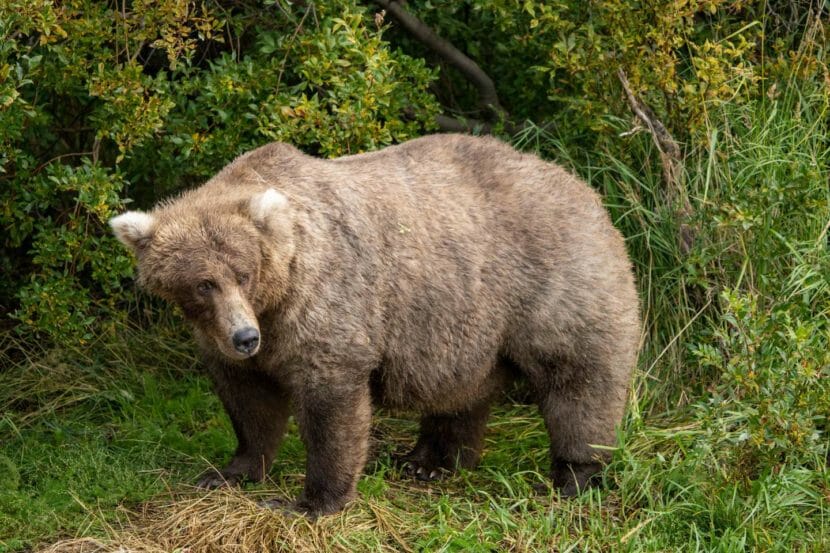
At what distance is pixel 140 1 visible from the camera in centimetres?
702

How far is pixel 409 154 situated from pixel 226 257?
149 centimetres

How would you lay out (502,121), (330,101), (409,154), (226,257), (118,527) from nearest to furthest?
(226,257) < (118,527) < (409,154) < (330,101) < (502,121)

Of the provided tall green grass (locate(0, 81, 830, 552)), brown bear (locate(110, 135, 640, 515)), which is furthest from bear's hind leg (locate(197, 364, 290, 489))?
tall green grass (locate(0, 81, 830, 552))

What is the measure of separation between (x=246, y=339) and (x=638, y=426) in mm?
2447

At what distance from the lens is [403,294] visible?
6578 millimetres

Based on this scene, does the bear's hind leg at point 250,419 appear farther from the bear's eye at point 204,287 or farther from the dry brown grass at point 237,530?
the bear's eye at point 204,287

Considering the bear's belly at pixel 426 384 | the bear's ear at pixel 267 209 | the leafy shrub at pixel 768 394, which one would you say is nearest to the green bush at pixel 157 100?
the bear's ear at pixel 267 209

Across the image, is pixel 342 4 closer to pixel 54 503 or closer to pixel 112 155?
pixel 112 155

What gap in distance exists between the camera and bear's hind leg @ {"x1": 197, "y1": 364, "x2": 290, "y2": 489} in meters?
6.65

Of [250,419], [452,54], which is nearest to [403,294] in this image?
[250,419]

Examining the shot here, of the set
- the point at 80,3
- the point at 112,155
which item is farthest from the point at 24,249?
the point at 80,3

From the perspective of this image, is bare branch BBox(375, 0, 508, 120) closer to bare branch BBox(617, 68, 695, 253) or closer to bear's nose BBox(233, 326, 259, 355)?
bare branch BBox(617, 68, 695, 253)

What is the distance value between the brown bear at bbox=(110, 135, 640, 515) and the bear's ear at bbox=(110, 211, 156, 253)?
0.03 feet

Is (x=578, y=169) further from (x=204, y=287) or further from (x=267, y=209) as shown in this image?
(x=204, y=287)
